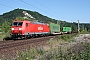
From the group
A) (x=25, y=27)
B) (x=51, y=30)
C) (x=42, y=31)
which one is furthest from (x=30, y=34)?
(x=51, y=30)

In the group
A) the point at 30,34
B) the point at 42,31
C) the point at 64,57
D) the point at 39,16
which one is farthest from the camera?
the point at 39,16

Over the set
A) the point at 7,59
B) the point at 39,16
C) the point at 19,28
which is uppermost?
the point at 39,16

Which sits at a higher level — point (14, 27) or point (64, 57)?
point (14, 27)

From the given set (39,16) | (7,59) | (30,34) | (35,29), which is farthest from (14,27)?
(39,16)

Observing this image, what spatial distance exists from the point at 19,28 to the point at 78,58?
22370mm

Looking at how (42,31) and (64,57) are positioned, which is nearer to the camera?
(64,57)

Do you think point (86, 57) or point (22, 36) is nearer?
point (86, 57)

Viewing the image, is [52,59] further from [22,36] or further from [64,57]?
[22,36]

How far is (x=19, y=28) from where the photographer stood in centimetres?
2989

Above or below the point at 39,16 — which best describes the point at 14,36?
below

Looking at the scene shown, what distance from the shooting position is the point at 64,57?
898 cm

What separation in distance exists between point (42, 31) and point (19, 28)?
39.8 feet

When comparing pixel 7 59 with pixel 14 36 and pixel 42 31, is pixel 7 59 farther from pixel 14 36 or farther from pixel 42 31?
pixel 42 31

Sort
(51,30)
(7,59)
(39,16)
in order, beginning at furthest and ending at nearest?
(39,16) < (51,30) < (7,59)
